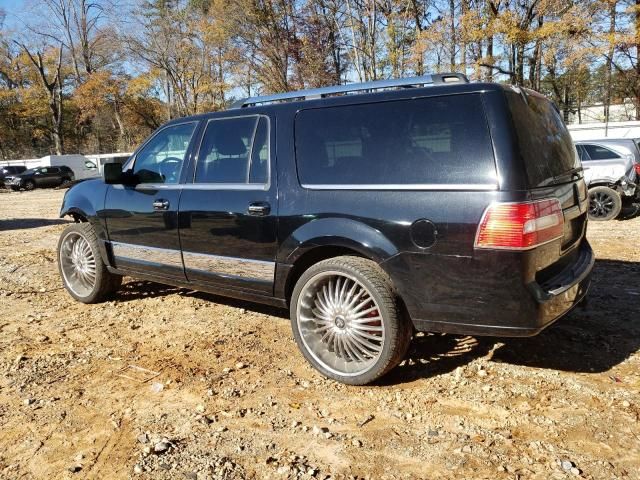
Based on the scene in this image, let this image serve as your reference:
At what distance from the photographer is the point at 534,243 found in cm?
270

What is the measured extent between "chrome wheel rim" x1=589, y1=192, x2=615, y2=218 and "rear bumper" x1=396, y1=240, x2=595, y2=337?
8.06 m

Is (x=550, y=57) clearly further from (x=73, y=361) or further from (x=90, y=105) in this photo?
(x=90, y=105)

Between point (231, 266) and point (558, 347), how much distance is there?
2.51m

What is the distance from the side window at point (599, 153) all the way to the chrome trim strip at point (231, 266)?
29.5ft

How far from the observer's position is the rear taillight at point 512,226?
2.65 metres

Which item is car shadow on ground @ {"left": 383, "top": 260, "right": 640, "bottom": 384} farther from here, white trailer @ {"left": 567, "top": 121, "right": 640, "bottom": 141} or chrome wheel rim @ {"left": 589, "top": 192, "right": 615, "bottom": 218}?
white trailer @ {"left": 567, "top": 121, "right": 640, "bottom": 141}

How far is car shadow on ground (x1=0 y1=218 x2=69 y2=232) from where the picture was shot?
1169 centimetres

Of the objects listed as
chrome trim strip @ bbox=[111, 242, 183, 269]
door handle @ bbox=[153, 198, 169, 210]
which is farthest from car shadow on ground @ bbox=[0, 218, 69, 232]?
door handle @ bbox=[153, 198, 169, 210]

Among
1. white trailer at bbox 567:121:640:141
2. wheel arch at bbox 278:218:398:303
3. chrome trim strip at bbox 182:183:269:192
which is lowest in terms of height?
wheel arch at bbox 278:218:398:303

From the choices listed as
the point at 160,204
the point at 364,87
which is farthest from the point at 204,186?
the point at 364,87

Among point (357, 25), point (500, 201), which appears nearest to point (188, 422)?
point (500, 201)

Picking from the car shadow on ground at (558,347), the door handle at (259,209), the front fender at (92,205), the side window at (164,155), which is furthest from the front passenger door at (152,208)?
the car shadow on ground at (558,347)

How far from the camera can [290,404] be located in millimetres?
3096

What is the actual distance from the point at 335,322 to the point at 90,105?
1767 inches
